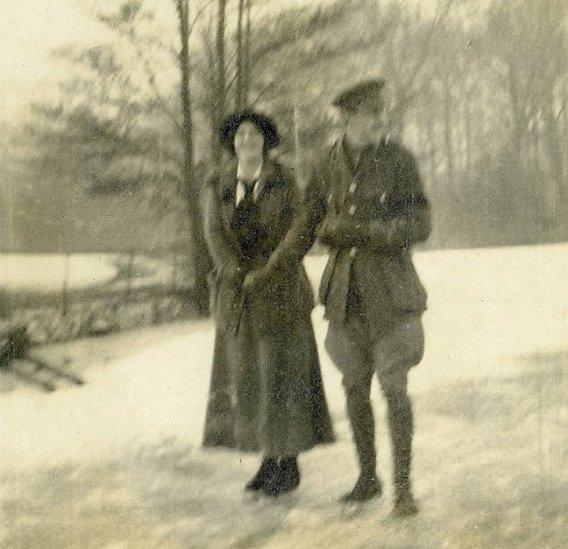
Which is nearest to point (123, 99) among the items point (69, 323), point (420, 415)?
point (69, 323)

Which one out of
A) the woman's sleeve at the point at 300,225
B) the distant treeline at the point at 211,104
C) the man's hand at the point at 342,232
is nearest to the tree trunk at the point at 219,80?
the distant treeline at the point at 211,104

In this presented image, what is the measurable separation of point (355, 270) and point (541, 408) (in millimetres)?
587

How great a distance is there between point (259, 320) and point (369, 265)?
300 millimetres

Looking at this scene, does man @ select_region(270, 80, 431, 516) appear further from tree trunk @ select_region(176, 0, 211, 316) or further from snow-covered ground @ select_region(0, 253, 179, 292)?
snow-covered ground @ select_region(0, 253, 179, 292)

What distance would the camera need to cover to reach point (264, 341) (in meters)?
1.77

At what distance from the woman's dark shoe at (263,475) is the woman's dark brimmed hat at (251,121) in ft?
2.52

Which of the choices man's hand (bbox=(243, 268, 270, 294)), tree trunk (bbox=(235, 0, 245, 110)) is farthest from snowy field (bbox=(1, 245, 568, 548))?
tree trunk (bbox=(235, 0, 245, 110))

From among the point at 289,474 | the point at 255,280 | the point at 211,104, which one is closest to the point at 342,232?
the point at 255,280

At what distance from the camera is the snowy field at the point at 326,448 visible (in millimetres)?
1729

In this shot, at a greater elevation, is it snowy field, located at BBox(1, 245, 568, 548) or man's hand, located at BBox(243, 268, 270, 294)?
man's hand, located at BBox(243, 268, 270, 294)

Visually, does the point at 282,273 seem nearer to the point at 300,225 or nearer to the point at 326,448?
the point at 300,225

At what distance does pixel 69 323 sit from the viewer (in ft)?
5.82

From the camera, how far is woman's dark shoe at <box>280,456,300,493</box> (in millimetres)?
1752

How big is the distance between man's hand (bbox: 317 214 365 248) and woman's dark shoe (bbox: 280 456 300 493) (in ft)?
1.77
